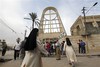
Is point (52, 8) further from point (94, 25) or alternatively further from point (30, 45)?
point (30, 45)

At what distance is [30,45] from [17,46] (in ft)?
31.2

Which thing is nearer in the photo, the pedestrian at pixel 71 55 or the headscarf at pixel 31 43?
the headscarf at pixel 31 43

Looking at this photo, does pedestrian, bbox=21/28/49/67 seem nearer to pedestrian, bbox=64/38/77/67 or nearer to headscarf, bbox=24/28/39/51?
headscarf, bbox=24/28/39/51

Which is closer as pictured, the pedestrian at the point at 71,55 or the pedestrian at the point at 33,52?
the pedestrian at the point at 33,52

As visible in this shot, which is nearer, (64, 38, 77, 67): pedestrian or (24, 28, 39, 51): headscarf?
(24, 28, 39, 51): headscarf

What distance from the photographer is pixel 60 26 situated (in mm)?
65188

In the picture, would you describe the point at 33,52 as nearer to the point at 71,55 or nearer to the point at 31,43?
the point at 31,43

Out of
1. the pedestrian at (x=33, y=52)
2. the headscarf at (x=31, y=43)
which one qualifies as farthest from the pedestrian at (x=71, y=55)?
the headscarf at (x=31, y=43)

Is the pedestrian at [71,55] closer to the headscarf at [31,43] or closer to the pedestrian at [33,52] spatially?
the pedestrian at [33,52]

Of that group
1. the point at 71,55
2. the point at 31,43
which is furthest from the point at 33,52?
the point at 71,55

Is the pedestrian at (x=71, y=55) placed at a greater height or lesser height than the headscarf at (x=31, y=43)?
lesser

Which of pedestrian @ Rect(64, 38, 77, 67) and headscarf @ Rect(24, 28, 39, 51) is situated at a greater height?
headscarf @ Rect(24, 28, 39, 51)

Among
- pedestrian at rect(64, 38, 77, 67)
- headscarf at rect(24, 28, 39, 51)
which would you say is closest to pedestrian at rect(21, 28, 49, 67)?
headscarf at rect(24, 28, 39, 51)

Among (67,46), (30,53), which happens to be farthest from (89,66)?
(30,53)
